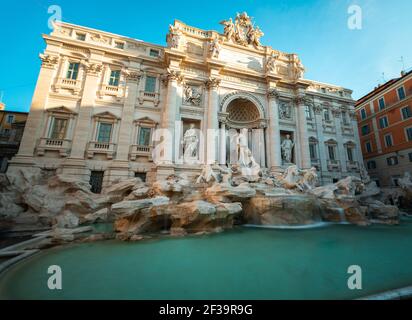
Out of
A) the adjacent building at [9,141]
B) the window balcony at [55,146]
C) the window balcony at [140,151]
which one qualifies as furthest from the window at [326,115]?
the adjacent building at [9,141]

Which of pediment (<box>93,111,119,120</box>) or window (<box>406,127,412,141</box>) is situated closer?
pediment (<box>93,111,119,120</box>)

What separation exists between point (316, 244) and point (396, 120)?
894 inches

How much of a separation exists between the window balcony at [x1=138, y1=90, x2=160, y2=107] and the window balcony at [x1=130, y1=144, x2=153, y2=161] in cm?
348

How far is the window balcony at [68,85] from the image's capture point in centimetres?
1186

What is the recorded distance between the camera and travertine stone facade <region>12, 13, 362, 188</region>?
11.5 meters

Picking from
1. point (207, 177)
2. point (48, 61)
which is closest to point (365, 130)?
point (207, 177)

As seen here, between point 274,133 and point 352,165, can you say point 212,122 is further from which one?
point 352,165

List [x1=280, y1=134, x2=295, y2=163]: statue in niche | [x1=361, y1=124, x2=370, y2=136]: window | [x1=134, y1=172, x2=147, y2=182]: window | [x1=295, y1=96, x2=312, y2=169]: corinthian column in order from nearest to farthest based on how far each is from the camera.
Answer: [x1=134, y1=172, x2=147, y2=182]: window
[x1=295, y1=96, x2=312, y2=169]: corinthian column
[x1=280, y1=134, x2=295, y2=163]: statue in niche
[x1=361, y1=124, x2=370, y2=136]: window

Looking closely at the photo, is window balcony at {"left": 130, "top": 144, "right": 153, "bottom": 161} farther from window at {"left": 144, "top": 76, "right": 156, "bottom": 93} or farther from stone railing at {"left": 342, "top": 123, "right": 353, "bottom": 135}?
stone railing at {"left": 342, "top": 123, "right": 353, "bottom": 135}

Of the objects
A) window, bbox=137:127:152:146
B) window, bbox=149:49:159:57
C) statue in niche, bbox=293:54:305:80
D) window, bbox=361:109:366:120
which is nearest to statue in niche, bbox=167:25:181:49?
window, bbox=149:49:159:57
